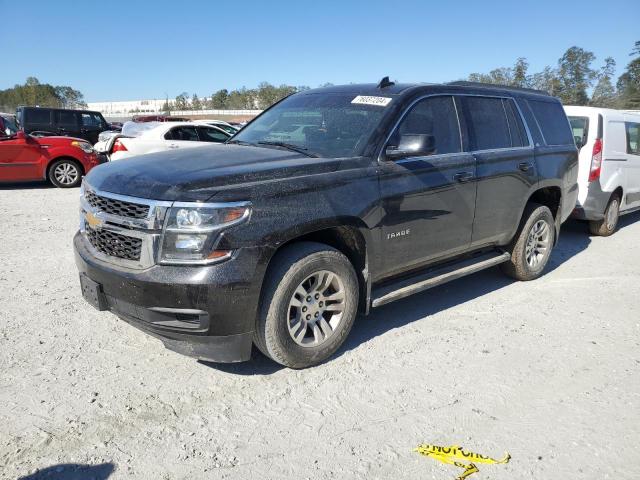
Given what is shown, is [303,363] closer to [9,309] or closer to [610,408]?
[610,408]

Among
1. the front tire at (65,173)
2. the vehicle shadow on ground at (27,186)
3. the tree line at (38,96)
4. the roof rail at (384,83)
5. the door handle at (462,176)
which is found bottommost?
the vehicle shadow on ground at (27,186)

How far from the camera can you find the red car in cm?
1104

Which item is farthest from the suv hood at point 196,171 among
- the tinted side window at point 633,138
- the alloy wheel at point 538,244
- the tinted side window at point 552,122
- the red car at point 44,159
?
the red car at point 44,159

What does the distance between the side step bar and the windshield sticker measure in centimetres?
144

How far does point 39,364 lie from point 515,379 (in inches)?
129

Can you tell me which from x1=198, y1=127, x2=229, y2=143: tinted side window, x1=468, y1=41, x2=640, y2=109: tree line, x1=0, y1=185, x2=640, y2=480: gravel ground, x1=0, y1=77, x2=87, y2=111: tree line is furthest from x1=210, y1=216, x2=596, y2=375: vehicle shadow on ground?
x1=0, y1=77, x2=87, y2=111: tree line

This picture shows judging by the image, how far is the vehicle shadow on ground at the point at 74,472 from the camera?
97.0 inches

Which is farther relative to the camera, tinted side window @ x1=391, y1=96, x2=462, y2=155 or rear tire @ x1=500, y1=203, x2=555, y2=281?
rear tire @ x1=500, y1=203, x2=555, y2=281

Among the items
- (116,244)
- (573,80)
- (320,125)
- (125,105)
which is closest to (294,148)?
(320,125)

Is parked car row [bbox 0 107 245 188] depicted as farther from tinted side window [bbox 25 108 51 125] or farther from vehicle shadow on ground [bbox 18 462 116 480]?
vehicle shadow on ground [bbox 18 462 116 480]

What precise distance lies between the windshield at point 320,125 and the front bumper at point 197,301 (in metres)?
1.24

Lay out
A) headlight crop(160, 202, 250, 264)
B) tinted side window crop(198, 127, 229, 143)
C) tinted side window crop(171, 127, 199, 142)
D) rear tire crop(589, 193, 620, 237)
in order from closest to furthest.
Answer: headlight crop(160, 202, 250, 264), rear tire crop(589, 193, 620, 237), tinted side window crop(171, 127, 199, 142), tinted side window crop(198, 127, 229, 143)

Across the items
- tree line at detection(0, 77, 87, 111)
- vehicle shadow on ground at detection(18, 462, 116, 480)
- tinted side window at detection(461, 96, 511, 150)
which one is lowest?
vehicle shadow on ground at detection(18, 462, 116, 480)

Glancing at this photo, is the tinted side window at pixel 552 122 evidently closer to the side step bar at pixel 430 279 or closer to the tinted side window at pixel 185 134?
the side step bar at pixel 430 279
